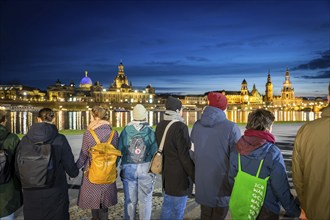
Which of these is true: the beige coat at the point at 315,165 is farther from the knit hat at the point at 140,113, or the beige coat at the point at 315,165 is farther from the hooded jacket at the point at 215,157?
the knit hat at the point at 140,113

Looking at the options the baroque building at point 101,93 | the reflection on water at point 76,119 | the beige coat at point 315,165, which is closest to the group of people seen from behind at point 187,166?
the beige coat at point 315,165

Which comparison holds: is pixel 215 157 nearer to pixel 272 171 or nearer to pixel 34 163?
pixel 272 171

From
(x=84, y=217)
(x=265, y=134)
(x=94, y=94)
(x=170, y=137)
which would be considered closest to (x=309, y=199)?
(x=265, y=134)

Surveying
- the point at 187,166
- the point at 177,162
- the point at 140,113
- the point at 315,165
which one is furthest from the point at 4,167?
the point at 315,165

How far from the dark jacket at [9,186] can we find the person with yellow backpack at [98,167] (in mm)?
915

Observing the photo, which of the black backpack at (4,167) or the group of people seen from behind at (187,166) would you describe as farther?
the black backpack at (4,167)

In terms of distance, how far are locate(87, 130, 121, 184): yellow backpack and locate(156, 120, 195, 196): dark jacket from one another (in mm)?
750

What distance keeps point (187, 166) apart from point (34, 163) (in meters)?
2.01

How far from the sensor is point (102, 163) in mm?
5246

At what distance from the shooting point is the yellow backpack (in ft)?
17.2

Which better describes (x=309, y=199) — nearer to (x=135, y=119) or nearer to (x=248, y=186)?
(x=248, y=186)

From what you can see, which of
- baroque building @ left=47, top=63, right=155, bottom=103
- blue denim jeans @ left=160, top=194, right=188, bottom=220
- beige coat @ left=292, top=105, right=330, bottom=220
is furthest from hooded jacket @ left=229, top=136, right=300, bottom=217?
baroque building @ left=47, top=63, right=155, bottom=103

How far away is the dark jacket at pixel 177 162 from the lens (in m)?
5.07

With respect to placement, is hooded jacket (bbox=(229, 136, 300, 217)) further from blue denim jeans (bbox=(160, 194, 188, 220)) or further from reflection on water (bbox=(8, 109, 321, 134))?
reflection on water (bbox=(8, 109, 321, 134))
